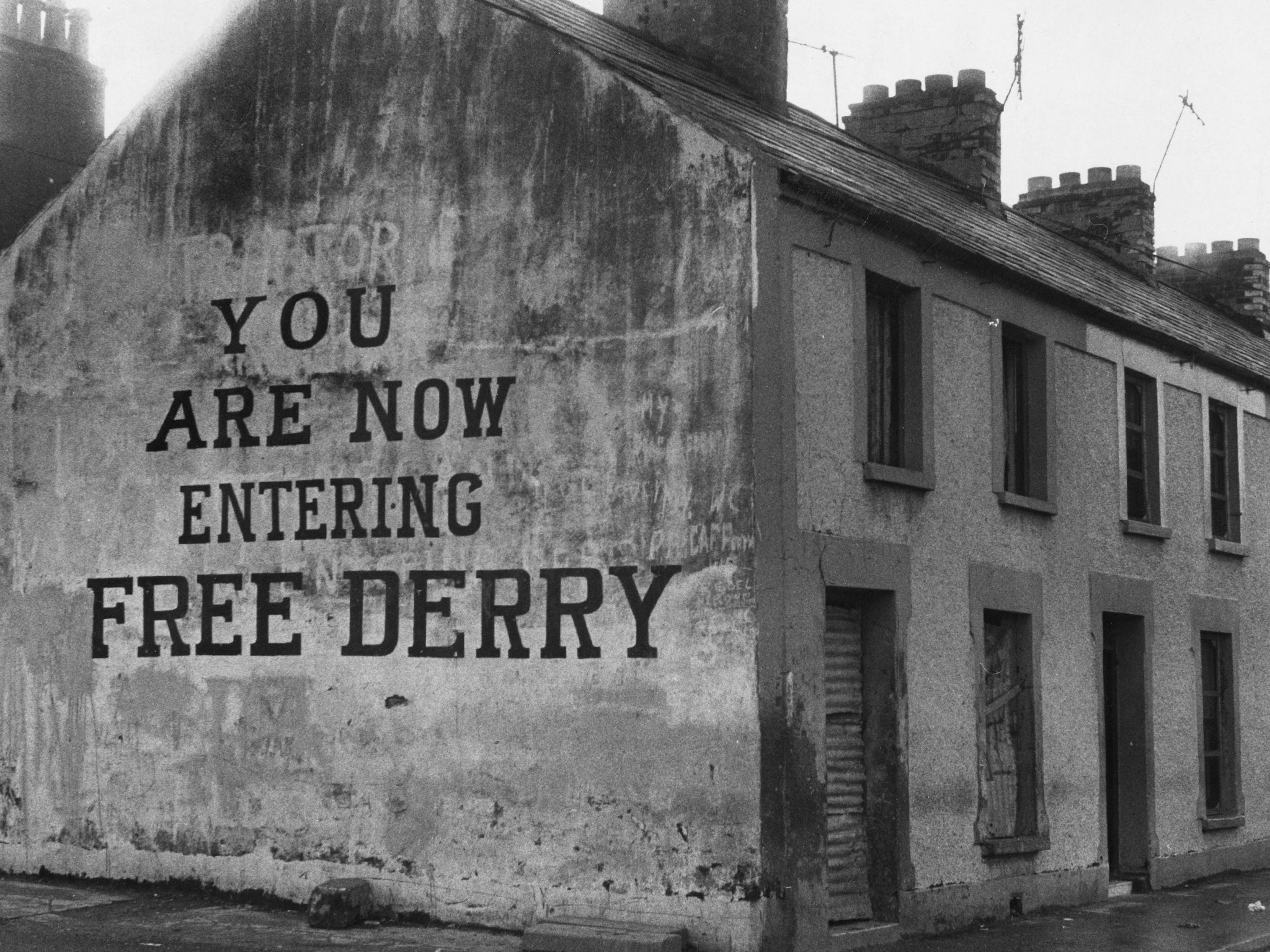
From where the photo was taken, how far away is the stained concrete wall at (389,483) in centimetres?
1274

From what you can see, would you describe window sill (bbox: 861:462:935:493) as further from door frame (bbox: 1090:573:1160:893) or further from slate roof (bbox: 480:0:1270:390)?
door frame (bbox: 1090:573:1160:893)

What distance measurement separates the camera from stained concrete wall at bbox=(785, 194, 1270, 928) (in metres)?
13.6

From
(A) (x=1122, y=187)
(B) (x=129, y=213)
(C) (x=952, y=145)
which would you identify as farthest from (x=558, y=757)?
(A) (x=1122, y=187)

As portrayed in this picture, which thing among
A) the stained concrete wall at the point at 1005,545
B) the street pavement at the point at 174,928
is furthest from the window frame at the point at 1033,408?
the street pavement at the point at 174,928

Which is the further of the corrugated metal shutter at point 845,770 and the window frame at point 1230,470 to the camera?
the window frame at point 1230,470

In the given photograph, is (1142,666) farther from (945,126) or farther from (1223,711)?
(945,126)

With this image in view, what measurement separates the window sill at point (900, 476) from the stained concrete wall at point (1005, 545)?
0.27 feet

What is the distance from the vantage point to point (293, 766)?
1397 centimetres

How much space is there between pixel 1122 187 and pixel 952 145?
14.8 ft

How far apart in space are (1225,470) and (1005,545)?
5.82 meters

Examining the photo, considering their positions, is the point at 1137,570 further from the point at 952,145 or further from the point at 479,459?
the point at 479,459

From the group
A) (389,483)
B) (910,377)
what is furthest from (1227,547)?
(389,483)

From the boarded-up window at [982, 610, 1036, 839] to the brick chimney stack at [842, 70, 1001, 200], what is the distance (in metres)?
6.10

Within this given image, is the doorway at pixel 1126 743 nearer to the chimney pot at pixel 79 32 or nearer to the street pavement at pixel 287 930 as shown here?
the street pavement at pixel 287 930
